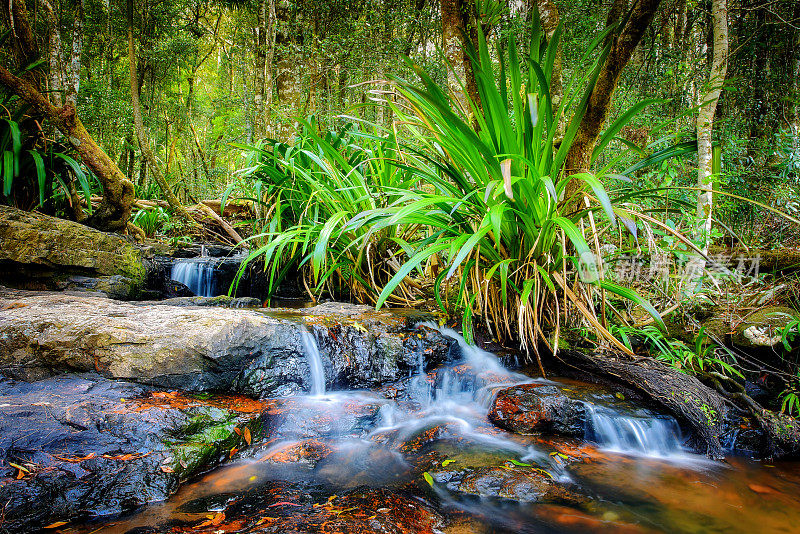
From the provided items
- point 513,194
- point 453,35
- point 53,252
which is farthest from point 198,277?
point 513,194

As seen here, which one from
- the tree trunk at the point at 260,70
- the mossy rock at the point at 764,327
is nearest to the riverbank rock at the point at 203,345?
the mossy rock at the point at 764,327

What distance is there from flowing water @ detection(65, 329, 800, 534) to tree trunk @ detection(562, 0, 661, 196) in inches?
50.0

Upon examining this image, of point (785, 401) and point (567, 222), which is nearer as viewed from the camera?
point (567, 222)

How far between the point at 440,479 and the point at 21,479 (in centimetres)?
139

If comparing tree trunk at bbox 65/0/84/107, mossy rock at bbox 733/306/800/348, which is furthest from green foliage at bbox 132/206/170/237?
mossy rock at bbox 733/306/800/348

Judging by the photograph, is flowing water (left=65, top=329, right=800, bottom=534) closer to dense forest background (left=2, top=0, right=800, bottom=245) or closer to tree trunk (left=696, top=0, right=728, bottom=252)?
dense forest background (left=2, top=0, right=800, bottom=245)

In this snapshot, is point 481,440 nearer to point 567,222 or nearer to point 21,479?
point 567,222

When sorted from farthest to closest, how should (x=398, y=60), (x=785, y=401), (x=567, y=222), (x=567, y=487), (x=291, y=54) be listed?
1. (x=398, y=60)
2. (x=291, y=54)
3. (x=785, y=401)
4. (x=567, y=222)
5. (x=567, y=487)

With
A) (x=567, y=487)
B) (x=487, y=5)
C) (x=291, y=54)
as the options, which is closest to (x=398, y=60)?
(x=291, y=54)

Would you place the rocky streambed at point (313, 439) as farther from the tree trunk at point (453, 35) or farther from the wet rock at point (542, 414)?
the tree trunk at point (453, 35)

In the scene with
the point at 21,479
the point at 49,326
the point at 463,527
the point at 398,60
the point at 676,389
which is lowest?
the point at 463,527

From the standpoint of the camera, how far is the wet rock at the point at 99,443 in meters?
1.15

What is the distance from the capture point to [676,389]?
1927 millimetres

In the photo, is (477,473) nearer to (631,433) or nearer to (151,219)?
(631,433)
